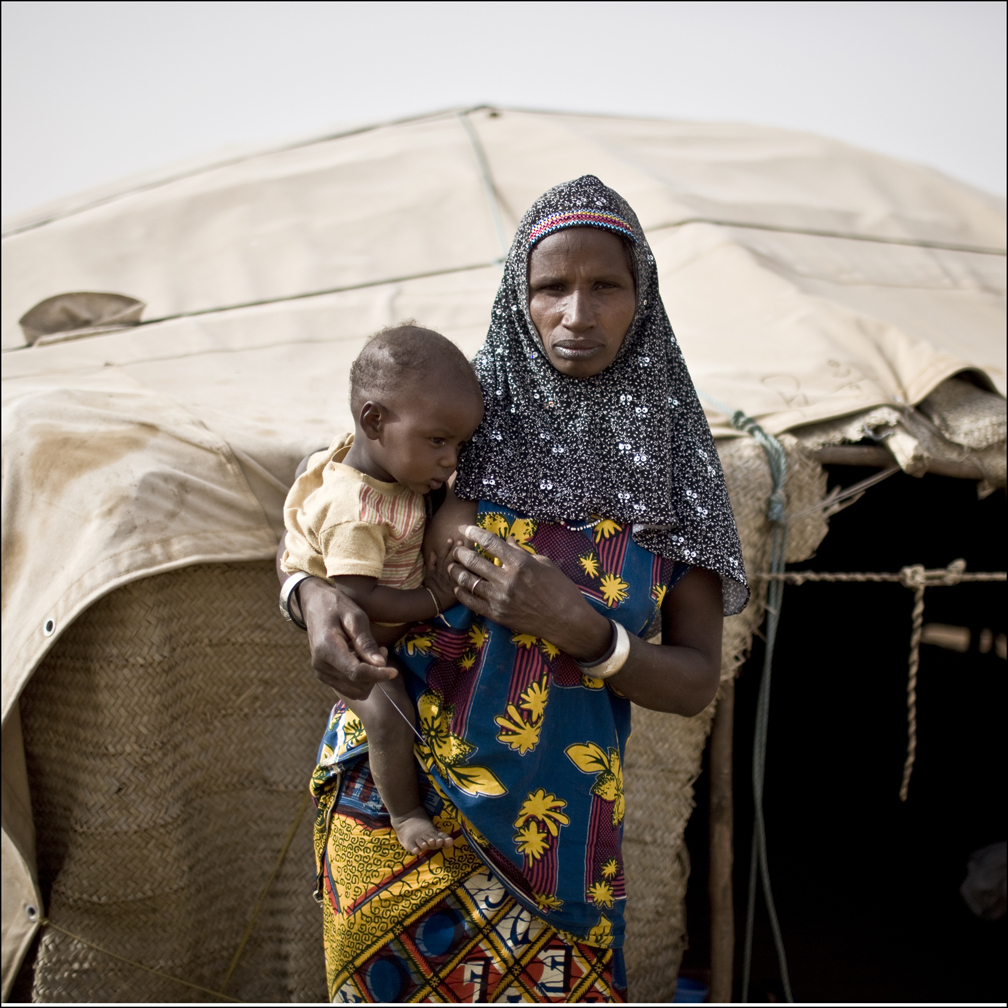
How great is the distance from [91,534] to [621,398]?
1.08 m

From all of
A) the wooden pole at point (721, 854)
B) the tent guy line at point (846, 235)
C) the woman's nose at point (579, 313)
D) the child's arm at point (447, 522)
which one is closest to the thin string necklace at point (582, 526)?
the child's arm at point (447, 522)

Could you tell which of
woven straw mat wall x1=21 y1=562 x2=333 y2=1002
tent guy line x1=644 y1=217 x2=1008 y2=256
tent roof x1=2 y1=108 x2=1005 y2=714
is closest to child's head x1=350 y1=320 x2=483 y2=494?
tent roof x1=2 y1=108 x2=1005 y2=714

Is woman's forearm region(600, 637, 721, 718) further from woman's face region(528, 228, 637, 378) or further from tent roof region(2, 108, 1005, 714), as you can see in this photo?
tent roof region(2, 108, 1005, 714)

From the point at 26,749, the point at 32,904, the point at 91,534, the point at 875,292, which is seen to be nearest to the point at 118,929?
the point at 32,904

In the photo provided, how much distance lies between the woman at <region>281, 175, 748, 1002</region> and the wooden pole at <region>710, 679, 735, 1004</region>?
107 cm

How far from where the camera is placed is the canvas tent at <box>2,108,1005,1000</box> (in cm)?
192

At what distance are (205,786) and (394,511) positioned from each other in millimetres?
1055

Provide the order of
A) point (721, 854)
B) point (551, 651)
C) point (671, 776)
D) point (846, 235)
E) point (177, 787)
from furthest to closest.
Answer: point (846, 235), point (721, 854), point (671, 776), point (177, 787), point (551, 651)

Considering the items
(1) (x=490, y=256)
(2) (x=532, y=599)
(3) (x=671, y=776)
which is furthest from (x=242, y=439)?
(1) (x=490, y=256)

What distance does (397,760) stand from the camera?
134 centimetres

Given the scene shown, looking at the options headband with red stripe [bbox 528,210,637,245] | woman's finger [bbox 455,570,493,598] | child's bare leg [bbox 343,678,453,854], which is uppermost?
headband with red stripe [bbox 528,210,637,245]

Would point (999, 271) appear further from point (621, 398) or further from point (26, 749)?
point (26, 749)

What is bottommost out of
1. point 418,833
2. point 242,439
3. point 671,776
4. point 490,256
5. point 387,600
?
point 671,776

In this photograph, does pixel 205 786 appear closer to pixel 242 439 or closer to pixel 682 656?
pixel 242 439
